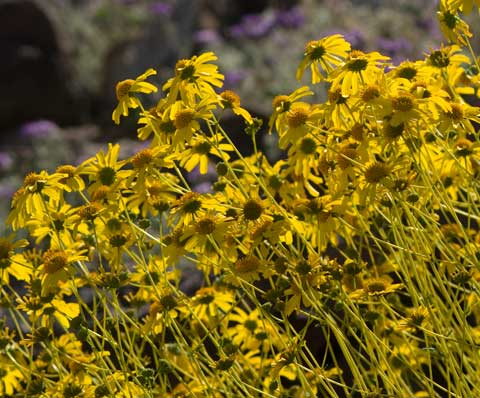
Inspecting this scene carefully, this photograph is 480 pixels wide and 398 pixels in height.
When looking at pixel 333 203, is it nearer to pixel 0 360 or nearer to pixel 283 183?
pixel 283 183

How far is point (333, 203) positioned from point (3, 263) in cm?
94

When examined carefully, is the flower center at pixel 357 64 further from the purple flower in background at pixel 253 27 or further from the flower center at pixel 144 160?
the purple flower in background at pixel 253 27

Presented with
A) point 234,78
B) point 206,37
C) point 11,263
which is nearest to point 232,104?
point 11,263

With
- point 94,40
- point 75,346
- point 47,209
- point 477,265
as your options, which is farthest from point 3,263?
point 94,40

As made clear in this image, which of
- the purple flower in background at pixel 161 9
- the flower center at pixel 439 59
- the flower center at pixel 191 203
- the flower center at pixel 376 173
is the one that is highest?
the flower center at pixel 439 59

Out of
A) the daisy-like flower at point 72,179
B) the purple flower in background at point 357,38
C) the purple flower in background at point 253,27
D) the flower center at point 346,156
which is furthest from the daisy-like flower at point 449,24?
the purple flower in background at point 253,27

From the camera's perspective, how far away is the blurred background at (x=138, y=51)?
8.33m

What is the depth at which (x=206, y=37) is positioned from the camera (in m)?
8.68

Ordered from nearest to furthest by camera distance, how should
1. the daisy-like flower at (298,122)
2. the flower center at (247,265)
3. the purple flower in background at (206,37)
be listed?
the flower center at (247,265) → the daisy-like flower at (298,122) → the purple flower in background at (206,37)

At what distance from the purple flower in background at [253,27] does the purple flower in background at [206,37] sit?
18 cm

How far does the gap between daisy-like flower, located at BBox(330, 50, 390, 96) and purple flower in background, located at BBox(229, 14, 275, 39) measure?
6.63 meters

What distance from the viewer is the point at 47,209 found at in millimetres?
2377

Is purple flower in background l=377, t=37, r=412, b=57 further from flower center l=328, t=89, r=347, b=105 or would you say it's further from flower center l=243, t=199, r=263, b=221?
flower center l=243, t=199, r=263, b=221

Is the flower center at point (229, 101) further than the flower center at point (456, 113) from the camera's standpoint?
Yes
